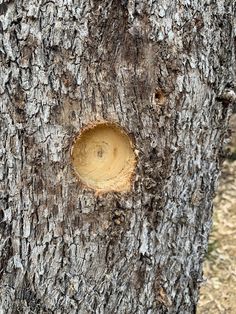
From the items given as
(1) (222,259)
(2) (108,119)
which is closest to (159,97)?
(2) (108,119)

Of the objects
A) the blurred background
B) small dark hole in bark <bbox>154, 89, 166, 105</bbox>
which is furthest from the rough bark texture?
the blurred background

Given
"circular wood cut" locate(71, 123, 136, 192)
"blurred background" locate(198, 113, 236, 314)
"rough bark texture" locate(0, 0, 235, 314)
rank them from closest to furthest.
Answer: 1. "rough bark texture" locate(0, 0, 235, 314)
2. "circular wood cut" locate(71, 123, 136, 192)
3. "blurred background" locate(198, 113, 236, 314)

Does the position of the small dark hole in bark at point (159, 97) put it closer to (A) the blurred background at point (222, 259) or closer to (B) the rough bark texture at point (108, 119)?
(B) the rough bark texture at point (108, 119)

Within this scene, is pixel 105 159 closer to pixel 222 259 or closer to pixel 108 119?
pixel 108 119

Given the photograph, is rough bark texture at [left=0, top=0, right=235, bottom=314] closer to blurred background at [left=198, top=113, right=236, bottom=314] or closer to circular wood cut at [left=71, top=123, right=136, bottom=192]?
circular wood cut at [left=71, top=123, right=136, bottom=192]

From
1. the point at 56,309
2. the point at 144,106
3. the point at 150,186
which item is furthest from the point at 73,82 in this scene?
the point at 56,309
